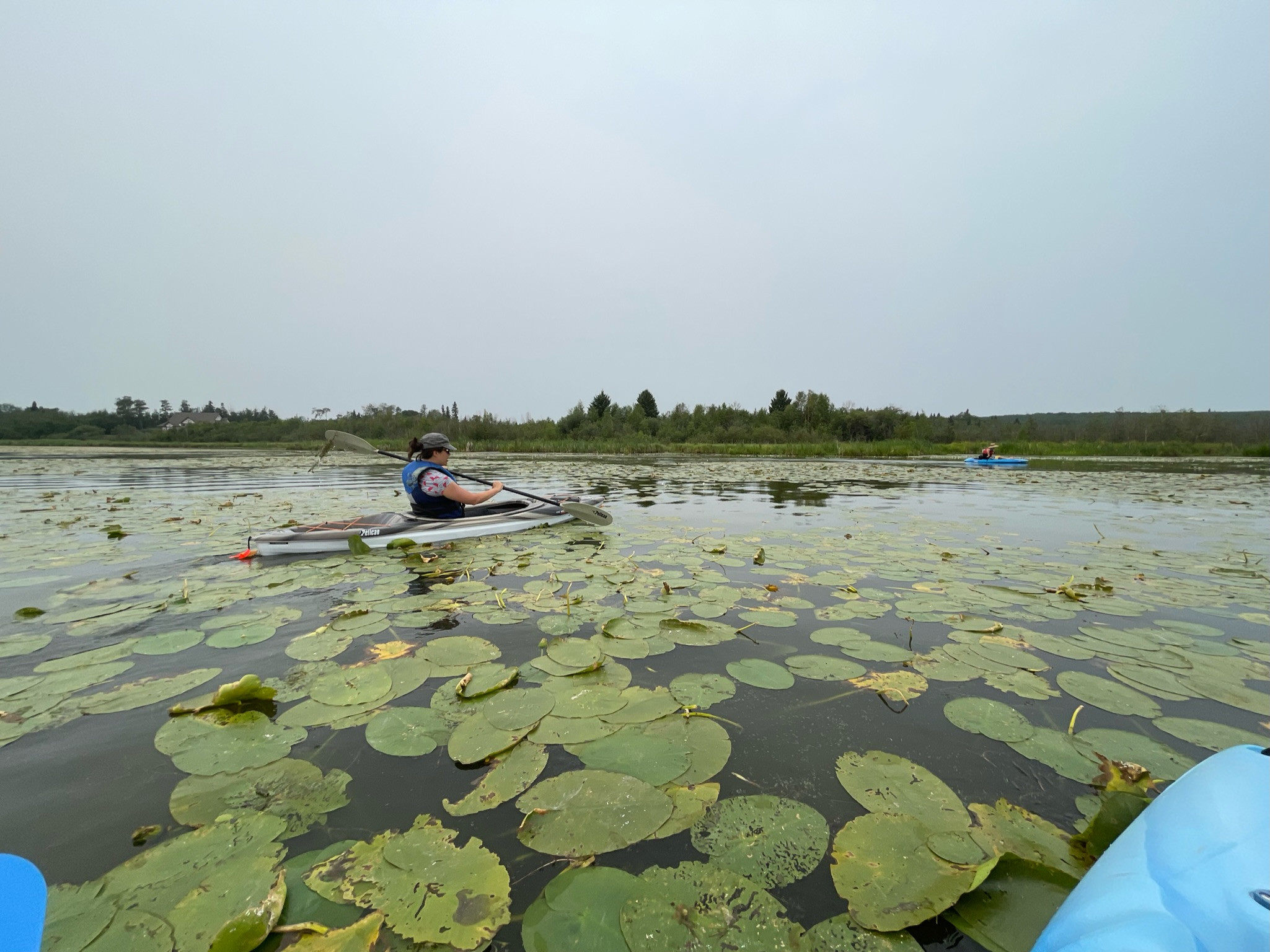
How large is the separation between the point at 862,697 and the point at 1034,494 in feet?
30.0

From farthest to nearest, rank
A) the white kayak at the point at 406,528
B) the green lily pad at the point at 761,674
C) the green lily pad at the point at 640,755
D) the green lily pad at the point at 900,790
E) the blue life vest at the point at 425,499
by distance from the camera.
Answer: the blue life vest at the point at 425,499
the white kayak at the point at 406,528
the green lily pad at the point at 761,674
the green lily pad at the point at 640,755
the green lily pad at the point at 900,790

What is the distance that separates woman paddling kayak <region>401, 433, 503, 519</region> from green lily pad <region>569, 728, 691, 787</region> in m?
3.70

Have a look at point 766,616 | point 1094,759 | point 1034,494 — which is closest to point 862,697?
point 1094,759

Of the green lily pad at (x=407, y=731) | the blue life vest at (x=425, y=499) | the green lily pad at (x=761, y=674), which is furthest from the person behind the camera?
the blue life vest at (x=425, y=499)

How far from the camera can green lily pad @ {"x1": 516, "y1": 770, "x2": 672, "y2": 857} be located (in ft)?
3.89

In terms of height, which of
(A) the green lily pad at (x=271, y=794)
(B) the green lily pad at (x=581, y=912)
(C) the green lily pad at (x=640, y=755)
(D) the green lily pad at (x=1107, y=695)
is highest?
(D) the green lily pad at (x=1107, y=695)

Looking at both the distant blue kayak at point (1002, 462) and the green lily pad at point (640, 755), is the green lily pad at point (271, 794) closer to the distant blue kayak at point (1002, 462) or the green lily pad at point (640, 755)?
the green lily pad at point (640, 755)

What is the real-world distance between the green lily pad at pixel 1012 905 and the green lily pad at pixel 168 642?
3033 millimetres

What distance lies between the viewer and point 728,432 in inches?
1248

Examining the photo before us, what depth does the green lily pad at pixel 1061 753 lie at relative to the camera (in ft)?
4.84

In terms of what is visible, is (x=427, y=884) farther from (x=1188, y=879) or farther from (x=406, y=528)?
(x=406, y=528)

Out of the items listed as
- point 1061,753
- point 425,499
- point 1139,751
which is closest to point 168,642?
point 425,499

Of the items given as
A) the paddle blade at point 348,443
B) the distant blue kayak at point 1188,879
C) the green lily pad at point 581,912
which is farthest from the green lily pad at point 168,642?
the distant blue kayak at point 1188,879

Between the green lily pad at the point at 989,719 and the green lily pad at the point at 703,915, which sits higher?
the green lily pad at the point at 703,915
